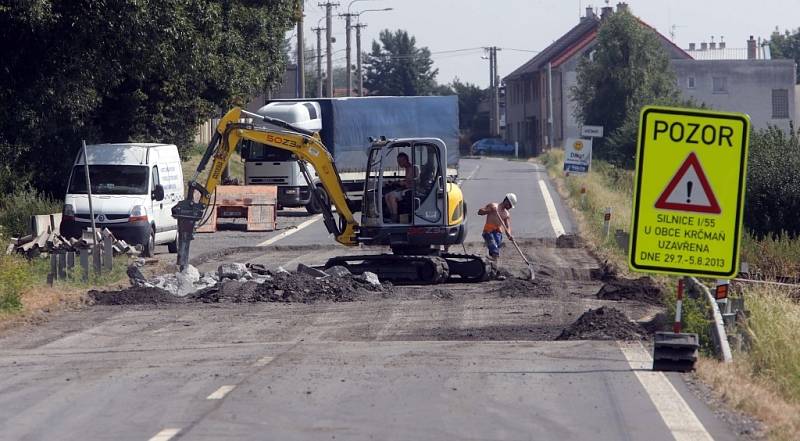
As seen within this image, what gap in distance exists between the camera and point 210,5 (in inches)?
1229

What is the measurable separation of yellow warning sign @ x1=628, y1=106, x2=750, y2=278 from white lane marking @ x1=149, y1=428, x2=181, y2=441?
4.26 meters

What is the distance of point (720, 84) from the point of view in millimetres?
94000

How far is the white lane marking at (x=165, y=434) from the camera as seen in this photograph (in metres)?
8.64

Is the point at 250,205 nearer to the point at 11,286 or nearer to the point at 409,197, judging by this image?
the point at 409,197

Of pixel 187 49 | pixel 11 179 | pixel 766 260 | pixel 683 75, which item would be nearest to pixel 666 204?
pixel 766 260

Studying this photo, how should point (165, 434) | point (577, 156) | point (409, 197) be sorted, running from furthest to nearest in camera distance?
1. point (577, 156)
2. point (409, 197)
3. point (165, 434)

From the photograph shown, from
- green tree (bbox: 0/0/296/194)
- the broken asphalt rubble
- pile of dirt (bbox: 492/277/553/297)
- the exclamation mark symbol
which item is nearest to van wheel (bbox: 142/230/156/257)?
green tree (bbox: 0/0/296/194)

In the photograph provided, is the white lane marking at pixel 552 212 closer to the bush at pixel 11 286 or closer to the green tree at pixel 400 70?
the bush at pixel 11 286

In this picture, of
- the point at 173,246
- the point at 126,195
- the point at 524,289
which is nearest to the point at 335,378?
the point at 524,289

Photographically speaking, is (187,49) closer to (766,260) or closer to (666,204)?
(766,260)

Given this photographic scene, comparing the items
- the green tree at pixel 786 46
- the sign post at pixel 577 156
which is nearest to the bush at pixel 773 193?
the sign post at pixel 577 156

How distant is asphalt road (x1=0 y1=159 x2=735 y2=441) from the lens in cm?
900

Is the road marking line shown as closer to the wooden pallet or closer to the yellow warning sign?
the yellow warning sign

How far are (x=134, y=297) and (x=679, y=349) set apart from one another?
33.8 ft
